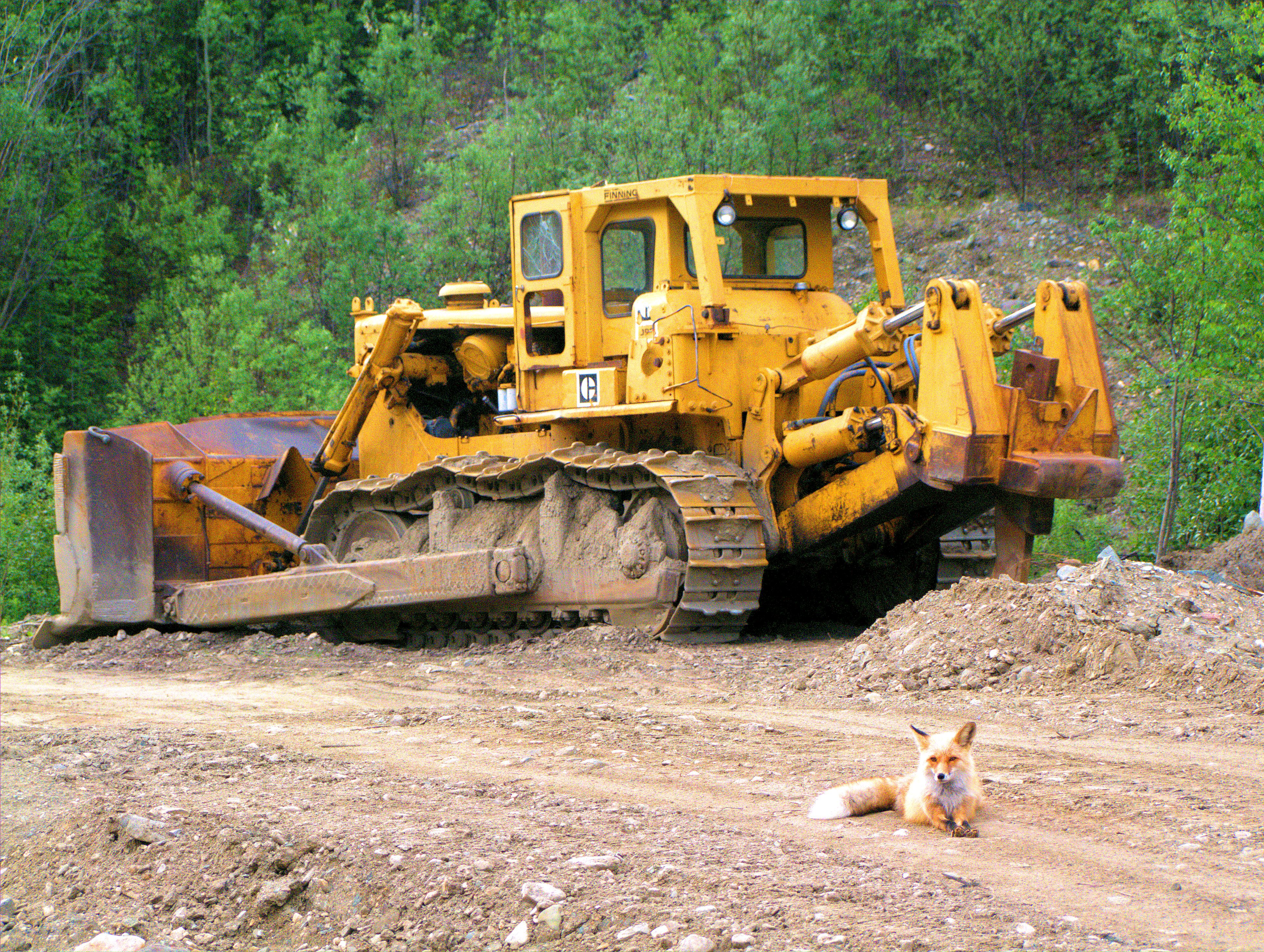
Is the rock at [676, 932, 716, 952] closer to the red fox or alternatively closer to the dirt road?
the dirt road

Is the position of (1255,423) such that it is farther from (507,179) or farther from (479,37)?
(479,37)

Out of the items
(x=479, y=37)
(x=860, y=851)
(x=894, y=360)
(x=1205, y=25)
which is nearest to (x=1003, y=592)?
(x=894, y=360)

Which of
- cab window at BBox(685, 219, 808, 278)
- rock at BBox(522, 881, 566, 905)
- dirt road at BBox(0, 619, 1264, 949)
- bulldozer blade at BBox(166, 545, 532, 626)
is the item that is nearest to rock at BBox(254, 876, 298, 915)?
dirt road at BBox(0, 619, 1264, 949)

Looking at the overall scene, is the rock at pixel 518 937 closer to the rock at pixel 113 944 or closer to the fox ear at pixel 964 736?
the rock at pixel 113 944

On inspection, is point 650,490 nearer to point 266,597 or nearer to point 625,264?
point 625,264

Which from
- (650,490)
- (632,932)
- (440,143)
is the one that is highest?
(440,143)

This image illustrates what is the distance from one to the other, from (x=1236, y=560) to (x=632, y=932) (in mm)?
8862

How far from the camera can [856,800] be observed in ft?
16.0

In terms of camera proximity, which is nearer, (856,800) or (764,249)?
(856,800)

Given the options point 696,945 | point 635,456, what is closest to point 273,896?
point 696,945

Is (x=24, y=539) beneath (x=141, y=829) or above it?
beneath

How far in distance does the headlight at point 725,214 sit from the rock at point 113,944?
660cm

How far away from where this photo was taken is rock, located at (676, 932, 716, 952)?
3578 millimetres

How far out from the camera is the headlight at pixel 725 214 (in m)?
9.48
